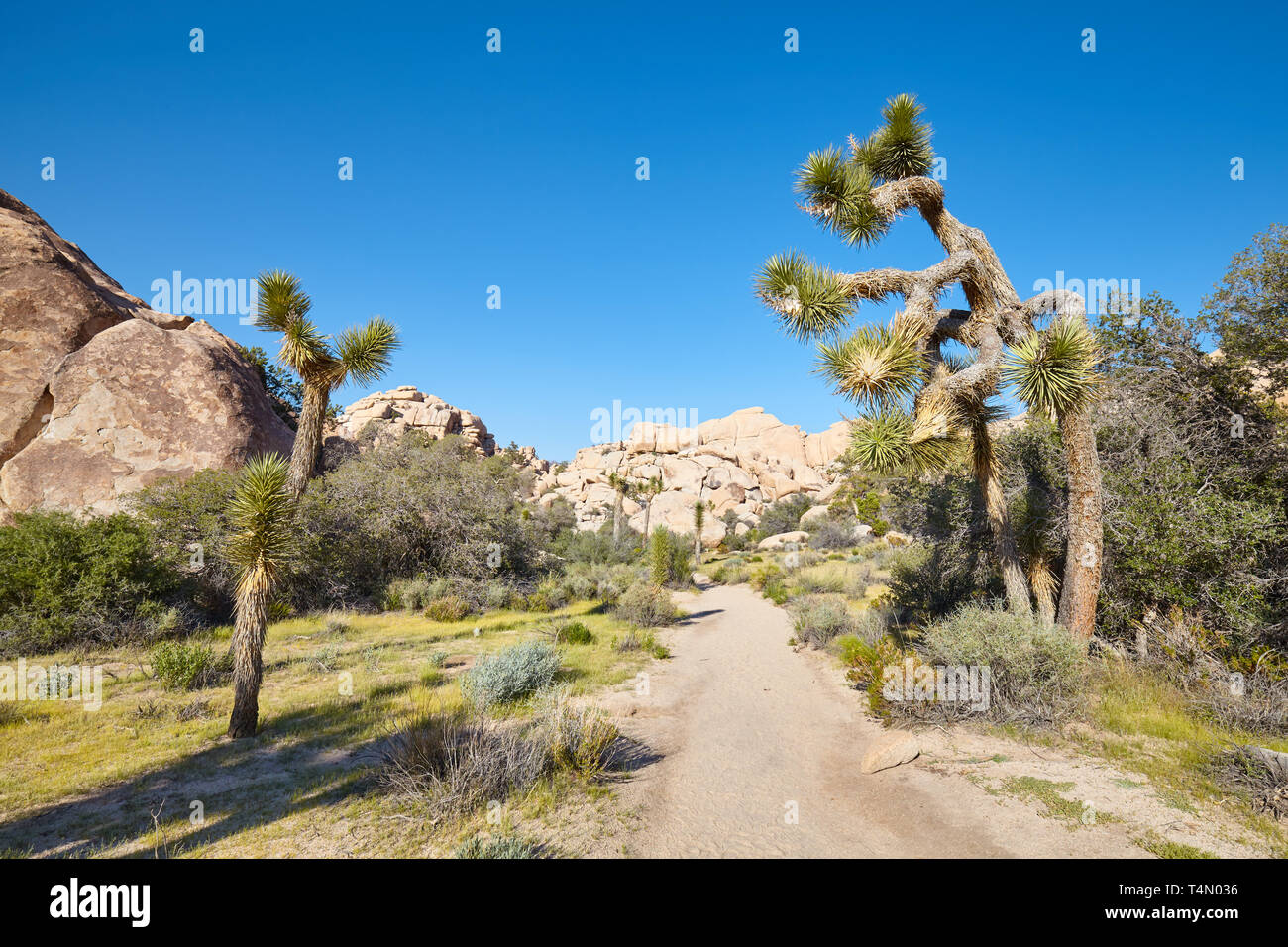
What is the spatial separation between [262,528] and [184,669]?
12.9 feet

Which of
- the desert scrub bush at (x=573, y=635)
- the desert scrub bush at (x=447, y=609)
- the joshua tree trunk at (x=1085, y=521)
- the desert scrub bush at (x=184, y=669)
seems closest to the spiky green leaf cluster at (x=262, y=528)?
the desert scrub bush at (x=184, y=669)

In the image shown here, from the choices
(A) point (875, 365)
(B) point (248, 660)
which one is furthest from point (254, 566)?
(A) point (875, 365)

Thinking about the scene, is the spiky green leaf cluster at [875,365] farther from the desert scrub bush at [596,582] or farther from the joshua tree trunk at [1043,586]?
the desert scrub bush at [596,582]

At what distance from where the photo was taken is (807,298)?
27.1 feet

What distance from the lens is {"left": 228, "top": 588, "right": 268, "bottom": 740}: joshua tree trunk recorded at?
6.31m

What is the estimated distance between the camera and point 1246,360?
8195 millimetres

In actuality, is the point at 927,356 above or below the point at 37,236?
below

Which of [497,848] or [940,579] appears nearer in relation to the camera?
[497,848]

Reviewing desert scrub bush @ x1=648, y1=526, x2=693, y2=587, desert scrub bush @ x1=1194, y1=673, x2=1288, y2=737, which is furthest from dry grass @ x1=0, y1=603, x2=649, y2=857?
desert scrub bush @ x1=648, y1=526, x2=693, y2=587

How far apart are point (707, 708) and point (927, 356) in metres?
7.26

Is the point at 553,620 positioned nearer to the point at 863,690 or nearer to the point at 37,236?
the point at 863,690

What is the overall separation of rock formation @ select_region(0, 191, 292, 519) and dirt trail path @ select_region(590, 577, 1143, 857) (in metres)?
16.8

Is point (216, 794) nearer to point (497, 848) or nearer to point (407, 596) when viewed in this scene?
point (497, 848)
